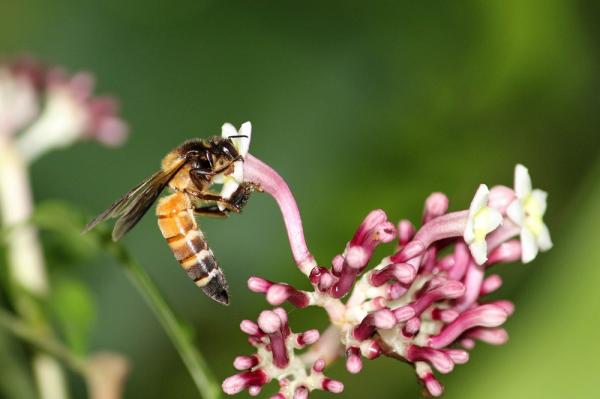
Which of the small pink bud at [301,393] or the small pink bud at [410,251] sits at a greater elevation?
the small pink bud at [410,251]

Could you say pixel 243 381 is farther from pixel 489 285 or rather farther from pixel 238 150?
pixel 489 285

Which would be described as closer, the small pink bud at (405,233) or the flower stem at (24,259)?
the small pink bud at (405,233)

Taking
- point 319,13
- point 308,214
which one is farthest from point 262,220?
point 319,13

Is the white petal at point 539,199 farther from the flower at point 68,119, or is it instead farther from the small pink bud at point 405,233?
the flower at point 68,119

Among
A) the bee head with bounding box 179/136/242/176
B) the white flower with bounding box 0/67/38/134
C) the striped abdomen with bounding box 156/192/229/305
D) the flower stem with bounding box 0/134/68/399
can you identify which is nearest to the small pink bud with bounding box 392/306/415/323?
the striped abdomen with bounding box 156/192/229/305

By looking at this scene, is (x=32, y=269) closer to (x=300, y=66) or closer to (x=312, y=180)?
(x=312, y=180)

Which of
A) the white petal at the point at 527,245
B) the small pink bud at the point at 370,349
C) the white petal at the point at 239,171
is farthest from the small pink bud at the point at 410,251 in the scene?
the white petal at the point at 239,171

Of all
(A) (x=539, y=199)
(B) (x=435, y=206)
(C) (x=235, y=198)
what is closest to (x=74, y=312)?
(C) (x=235, y=198)

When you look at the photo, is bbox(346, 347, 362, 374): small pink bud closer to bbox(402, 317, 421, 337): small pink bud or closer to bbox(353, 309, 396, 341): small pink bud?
bbox(353, 309, 396, 341): small pink bud
